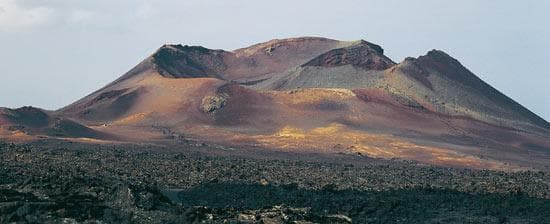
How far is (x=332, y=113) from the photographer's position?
111 metres

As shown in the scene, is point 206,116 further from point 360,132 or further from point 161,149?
point 161,149

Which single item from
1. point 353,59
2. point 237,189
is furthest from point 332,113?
point 237,189

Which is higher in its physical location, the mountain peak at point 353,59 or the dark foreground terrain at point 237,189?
the mountain peak at point 353,59

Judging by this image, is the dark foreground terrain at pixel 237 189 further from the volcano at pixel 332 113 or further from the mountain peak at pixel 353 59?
the mountain peak at pixel 353 59

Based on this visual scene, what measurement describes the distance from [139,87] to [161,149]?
143 ft

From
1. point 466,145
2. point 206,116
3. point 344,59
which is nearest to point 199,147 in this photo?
point 206,116

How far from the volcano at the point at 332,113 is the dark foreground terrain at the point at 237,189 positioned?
483 inches

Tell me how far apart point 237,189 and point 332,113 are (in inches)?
2349

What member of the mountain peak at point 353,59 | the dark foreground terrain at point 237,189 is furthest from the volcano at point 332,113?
the dark foreground terrain at point 237,189

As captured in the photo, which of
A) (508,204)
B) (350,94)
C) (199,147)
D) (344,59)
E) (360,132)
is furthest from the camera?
(344,59)

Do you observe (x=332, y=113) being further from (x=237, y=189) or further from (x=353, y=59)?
(x=237, y=189)

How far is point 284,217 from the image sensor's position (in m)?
33.2

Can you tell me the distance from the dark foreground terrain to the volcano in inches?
483

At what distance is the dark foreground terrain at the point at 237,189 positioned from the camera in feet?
109
